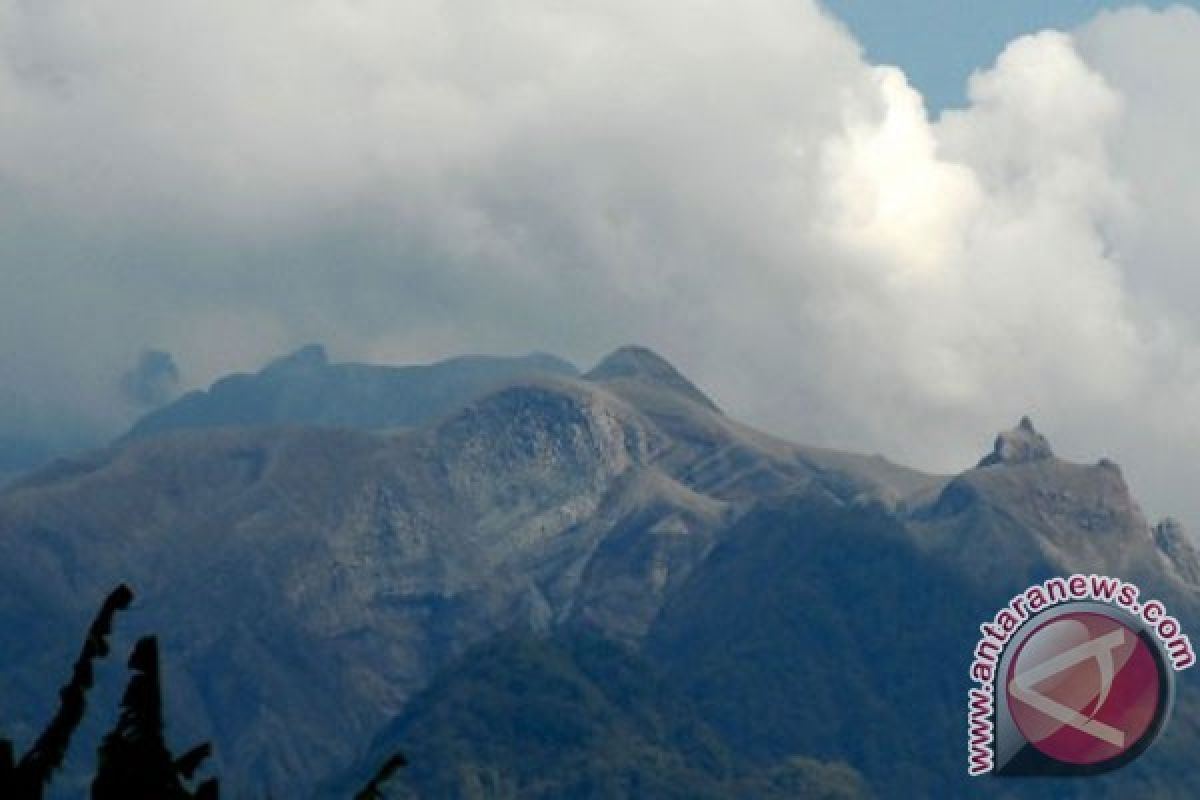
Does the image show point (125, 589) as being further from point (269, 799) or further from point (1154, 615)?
point (1154, 615)

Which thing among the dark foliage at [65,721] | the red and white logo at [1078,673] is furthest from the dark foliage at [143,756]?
the red and white logo at [1078,673]

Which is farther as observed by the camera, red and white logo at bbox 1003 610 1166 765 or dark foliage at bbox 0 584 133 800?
red and white logo at bbox 1003 610 1166 765

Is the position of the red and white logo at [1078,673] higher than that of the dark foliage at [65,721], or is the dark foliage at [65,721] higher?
the red and white logo at [1078,673]

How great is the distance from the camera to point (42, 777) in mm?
34531

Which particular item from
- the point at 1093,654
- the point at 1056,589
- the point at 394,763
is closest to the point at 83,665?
the point at 394,763

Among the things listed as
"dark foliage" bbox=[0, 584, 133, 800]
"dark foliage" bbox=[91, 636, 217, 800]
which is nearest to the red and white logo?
"dark foliage" bbox=[0, 584, 133, 800]

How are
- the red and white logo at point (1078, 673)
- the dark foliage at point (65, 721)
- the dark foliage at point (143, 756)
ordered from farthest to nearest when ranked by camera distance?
1. the red and white logo at point (1078, 673)
2. the dark foliage at point (65, 721)
3. the dark foliage at point (143, 756)

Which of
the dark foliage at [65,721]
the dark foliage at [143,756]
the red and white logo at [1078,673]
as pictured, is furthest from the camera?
the red and white logo at [1078,673]

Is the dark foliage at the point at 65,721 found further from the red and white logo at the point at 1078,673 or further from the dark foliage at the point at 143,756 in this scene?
the red and white logo at the point at 1078,673

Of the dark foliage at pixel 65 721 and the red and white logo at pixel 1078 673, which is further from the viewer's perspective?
the red and white logo at pixel 1078 673

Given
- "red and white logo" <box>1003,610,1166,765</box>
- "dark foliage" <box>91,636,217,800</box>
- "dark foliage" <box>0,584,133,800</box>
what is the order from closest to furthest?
1. "dark foliage" <box>91,636,217,800</box>
2. "dark foliage" <box>0,584,133,800</box>
3. "red and white logo" <box>1003,610,1166,765</box>

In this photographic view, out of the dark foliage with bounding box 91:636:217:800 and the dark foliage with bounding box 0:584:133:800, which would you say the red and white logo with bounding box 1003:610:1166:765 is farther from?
the dark foliage with bounding box 91:636:217:800

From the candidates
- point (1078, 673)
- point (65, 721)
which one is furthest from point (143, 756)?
point (1078, 673)

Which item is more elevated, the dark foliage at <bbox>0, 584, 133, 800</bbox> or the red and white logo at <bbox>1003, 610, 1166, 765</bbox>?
the red and white logo at <bbox>1003, 610, 1166, 765</bbox>
